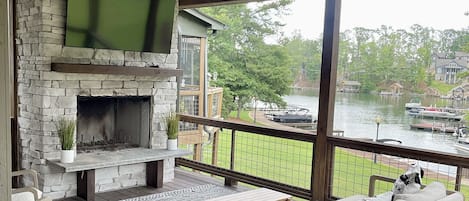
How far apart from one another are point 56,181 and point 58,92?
1.01 m

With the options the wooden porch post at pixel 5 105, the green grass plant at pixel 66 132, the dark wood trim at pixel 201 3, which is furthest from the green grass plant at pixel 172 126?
the wooden porch post at pixel 5 105

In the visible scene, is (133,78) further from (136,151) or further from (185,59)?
(185,59)

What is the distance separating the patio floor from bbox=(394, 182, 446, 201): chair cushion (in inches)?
106

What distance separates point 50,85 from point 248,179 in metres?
2.55

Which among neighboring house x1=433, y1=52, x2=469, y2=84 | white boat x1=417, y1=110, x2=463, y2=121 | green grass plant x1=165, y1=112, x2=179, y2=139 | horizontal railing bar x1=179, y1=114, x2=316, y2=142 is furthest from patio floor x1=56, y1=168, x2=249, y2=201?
neighboring house x1=433, y1=52, x2=469, y2=84

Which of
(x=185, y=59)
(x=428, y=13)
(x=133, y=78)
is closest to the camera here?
(x=428, y=13)

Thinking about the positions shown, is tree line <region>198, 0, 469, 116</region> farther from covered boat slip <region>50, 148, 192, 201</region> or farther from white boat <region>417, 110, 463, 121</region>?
covered boat slip <region>50, 148, 192, 201</region>

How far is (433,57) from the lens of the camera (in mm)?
4195

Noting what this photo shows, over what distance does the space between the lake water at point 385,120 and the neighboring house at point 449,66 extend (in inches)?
8.9

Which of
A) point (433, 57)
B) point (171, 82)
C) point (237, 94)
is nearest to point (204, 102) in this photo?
point (237, 94)

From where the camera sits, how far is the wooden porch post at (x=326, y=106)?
4402 mm

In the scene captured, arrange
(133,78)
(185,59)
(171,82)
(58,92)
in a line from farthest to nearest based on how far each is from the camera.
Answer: (185,59), (171,82), (133,78), (58,92)

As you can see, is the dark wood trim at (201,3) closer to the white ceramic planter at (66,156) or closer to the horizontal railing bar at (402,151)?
the horizontal railing bar at (402,151)

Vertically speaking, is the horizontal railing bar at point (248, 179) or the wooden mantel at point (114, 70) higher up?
the wooden mantel at point (114, 70)
